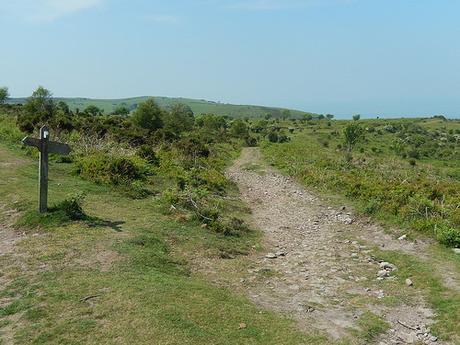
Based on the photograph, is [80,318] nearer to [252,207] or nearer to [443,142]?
[252,207]

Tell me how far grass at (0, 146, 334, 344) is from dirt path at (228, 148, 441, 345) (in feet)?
3.30

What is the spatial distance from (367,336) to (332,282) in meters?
3.06

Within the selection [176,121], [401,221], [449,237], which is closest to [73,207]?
[401,221]

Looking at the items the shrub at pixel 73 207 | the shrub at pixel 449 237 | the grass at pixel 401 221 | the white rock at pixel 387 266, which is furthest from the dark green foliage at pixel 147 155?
the shrub at pixel 449 237

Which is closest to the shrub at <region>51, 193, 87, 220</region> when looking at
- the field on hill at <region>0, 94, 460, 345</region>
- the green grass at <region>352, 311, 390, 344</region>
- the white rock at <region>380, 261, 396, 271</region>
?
the field on hill at <region>0, 94, 460, 345</region>

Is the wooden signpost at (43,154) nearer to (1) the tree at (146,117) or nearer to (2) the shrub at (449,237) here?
(2) the shrub at (449,237)

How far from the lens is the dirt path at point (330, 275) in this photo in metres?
8.97

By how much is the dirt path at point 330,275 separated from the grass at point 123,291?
1005 millimetres

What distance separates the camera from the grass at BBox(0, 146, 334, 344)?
295 inches

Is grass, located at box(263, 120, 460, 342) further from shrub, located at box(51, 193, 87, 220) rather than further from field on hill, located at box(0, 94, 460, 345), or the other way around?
shrub, located at box(51, 193, 87, 220)

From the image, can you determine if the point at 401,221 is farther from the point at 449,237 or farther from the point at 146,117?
the point at 146,117

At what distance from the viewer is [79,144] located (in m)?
26.8

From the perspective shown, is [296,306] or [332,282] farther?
[332,282]

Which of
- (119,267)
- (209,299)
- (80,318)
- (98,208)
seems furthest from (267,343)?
(98,208)
